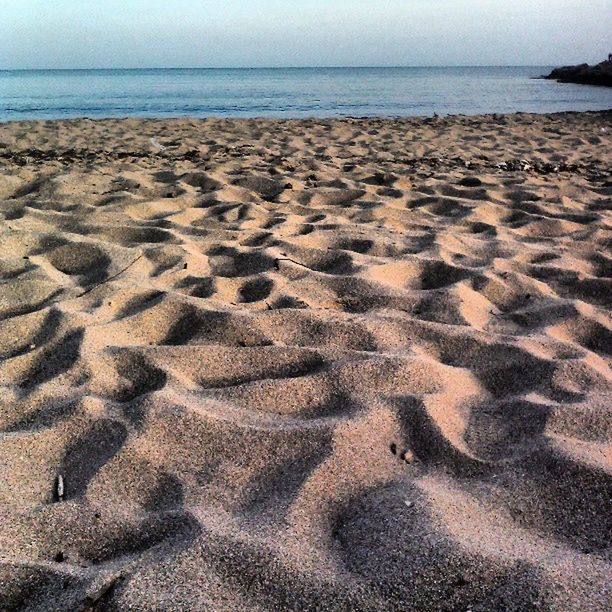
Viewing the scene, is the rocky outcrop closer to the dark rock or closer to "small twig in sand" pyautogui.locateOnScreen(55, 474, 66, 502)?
the dark rock

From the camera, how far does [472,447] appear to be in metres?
1.74

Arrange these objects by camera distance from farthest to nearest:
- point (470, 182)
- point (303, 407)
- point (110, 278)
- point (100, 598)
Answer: point (470, 182) < point (110, 278) < point (303, 407) < point (100, 598)

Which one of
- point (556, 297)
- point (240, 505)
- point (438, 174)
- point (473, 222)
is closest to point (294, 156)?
point (438, 174)

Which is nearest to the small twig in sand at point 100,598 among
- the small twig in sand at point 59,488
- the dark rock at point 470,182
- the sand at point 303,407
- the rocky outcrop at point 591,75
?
the sand at point 303,407

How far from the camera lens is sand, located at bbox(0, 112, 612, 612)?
4.18 feet

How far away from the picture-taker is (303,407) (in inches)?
75.5

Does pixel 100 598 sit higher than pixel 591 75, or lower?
higher

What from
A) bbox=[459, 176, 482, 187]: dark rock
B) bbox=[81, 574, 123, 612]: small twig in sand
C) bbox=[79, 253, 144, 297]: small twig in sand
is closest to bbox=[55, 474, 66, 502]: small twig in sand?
bbox=[81, 574, 123, 612]: small twig in sand

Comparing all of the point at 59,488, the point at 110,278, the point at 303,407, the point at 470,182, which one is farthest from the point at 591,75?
the point at 59,488

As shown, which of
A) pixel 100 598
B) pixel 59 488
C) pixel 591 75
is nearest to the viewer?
pixel 100 598

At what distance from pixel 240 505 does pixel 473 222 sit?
2873 mm

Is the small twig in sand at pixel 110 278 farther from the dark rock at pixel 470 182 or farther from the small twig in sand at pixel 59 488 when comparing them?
the dark rock at pixel 470 182

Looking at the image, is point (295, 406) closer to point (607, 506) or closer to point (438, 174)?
point (607, 506)

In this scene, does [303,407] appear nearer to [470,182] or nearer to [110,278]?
[110,278]
